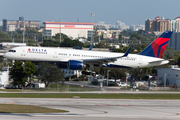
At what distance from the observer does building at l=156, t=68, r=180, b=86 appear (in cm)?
8506

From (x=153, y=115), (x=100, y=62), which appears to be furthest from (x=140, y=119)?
(x=100, y=62)

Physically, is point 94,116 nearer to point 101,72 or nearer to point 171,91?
point 171,91

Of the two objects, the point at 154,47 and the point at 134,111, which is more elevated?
the point at 154,47

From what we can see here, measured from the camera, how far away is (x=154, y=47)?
58.4 metres

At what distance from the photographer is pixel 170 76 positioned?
87.8 meters

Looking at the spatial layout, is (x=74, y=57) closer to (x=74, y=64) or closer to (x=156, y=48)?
(x=74, y=64)

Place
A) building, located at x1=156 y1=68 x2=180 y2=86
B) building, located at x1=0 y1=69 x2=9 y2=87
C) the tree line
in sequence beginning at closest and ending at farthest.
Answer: the tree line, building, located at x1=0 y1=69 x2=9 y2=87, building, located at x1=156 y1=68 x2=180 y2=86

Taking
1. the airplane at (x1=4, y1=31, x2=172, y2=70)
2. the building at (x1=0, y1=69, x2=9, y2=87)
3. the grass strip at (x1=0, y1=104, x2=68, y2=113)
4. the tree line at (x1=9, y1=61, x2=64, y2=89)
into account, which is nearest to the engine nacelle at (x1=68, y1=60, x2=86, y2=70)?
the airplane at (x1=4, y1=31, x2=172, y2=70)

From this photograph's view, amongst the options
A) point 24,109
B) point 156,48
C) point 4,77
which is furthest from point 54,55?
point 4,77

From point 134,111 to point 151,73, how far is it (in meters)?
67.4

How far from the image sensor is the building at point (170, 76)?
85.1 metres

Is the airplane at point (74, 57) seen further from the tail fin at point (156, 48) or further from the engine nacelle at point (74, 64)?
the tail fin at point (156, 48)

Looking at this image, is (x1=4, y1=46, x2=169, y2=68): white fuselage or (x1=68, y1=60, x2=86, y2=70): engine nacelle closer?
(x1=4, y1=46, x2=169, y2=68): white fuselage

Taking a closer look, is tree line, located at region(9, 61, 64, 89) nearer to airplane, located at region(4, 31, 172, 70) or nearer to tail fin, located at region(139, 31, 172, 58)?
airplane, located at region(4, 31, 172, 70)
